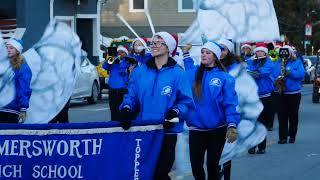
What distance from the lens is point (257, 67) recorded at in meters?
14.1

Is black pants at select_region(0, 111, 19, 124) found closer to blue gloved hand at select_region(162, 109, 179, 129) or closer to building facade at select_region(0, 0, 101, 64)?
blue gloved hand at select_region(162, 109, 179, 129)

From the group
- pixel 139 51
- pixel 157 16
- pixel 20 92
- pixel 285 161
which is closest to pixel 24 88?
pixel 20 92

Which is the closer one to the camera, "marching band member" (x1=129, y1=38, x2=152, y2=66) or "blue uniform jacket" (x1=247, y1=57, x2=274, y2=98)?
"marching band member" (x1=129, y1=38, x2=152, y2=66)

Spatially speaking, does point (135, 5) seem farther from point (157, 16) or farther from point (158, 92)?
point (158, 92)

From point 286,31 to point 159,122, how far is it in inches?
2297

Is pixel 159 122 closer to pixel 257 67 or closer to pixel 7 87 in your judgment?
pixel 7 87

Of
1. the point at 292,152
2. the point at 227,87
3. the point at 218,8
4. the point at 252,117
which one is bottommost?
the point at 292,152

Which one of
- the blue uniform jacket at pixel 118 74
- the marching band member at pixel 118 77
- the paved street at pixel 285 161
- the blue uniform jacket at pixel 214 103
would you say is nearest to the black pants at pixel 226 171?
the paved street at pixel 285 161

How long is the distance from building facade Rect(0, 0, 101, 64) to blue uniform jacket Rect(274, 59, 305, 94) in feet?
54.0

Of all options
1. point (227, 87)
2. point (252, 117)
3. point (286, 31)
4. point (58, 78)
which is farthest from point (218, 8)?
point (286, 31)

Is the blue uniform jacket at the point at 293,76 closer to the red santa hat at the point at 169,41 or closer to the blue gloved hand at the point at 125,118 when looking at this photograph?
the red santa hat at the point at 169,41

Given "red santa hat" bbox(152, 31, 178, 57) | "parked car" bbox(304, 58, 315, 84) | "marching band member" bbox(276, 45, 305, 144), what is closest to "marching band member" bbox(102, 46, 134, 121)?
"marching band member" bbox(276, 45, 305, 144)

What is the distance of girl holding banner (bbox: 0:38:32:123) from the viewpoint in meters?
8.97

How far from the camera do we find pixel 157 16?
43.3 meters
